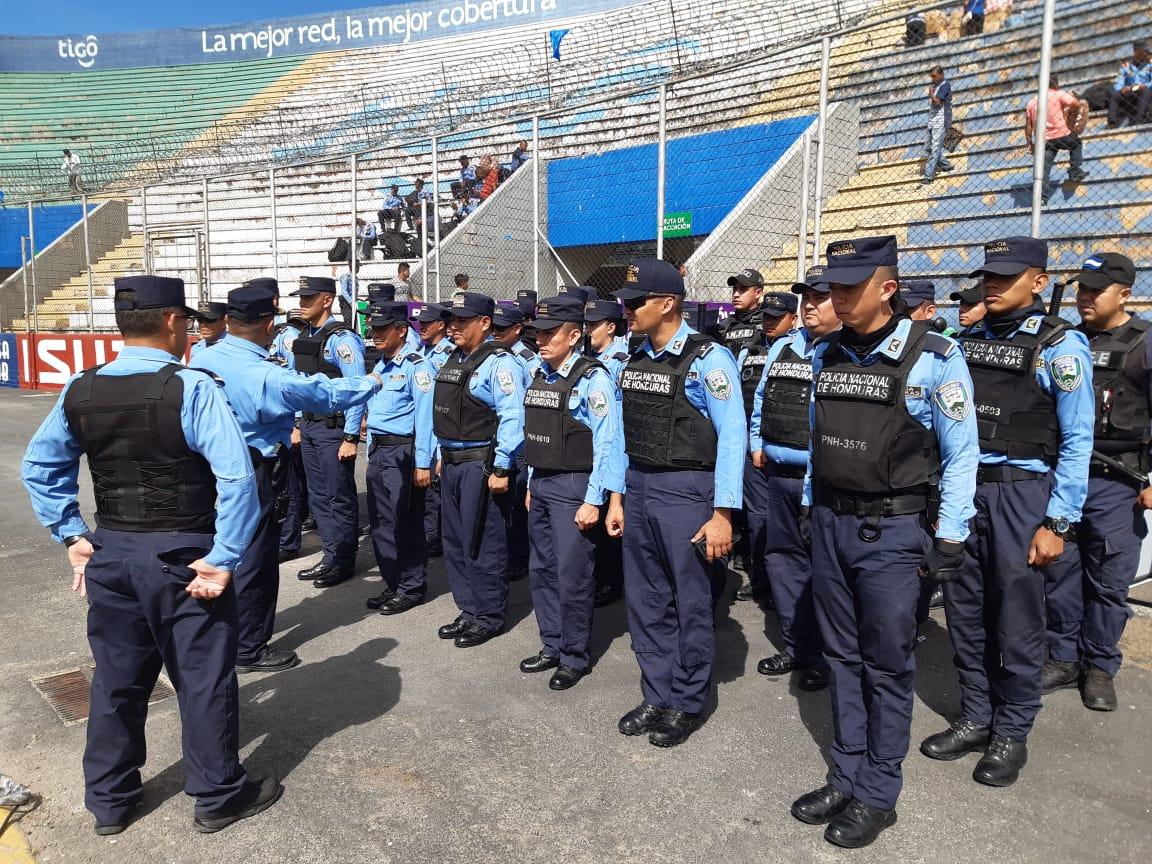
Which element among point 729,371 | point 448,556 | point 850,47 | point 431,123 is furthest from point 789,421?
point 431,123

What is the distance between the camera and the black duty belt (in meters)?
3.41

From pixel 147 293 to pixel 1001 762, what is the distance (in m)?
3.74

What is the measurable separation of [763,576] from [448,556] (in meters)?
2.13

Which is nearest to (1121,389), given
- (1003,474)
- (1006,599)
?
(1003,474)

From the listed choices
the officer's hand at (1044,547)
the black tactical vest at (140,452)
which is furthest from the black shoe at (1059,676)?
the black tactical vest at (140,452)

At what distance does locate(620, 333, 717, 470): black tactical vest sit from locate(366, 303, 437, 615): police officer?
6.37 ft

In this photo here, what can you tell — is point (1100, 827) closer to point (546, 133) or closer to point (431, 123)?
point (546, 133)

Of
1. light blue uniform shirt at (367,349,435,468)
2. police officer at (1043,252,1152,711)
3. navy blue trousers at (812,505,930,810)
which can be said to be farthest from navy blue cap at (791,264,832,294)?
light blue uniform shirt at (367,349,435,468)

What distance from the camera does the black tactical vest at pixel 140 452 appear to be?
275cm

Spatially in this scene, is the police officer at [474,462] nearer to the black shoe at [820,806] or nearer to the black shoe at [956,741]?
the black shoe at [820,806]

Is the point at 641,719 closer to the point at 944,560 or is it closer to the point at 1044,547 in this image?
the point at 944,560

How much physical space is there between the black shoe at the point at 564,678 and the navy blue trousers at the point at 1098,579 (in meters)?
2.38

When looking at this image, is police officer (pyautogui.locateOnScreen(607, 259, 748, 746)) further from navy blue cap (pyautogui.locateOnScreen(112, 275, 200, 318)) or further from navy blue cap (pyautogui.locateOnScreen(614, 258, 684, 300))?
navy blue cap (pyautogui.locateOnScreen(112, 275, 200, 318))

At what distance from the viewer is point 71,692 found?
399 centimetres
